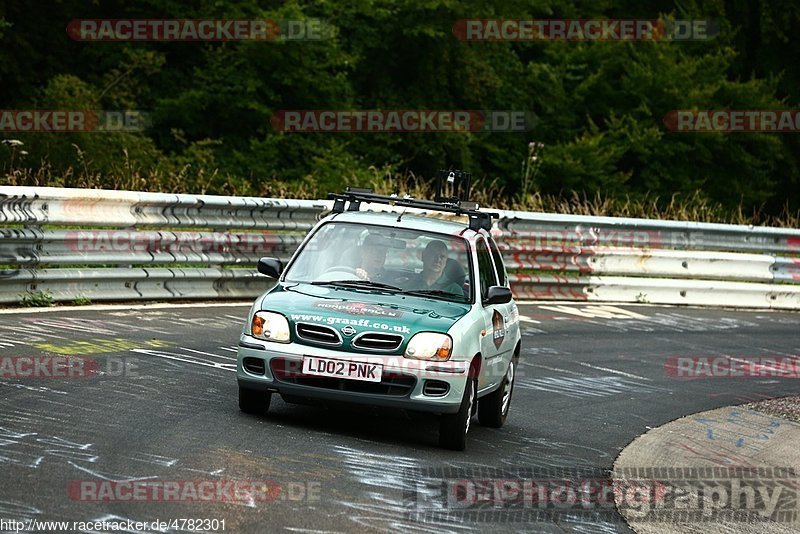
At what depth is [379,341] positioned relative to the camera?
30.2ft

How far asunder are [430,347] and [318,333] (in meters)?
0.74

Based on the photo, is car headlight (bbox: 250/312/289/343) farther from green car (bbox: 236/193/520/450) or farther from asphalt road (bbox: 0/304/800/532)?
asphalt road (bbox: 0/304/800/532)

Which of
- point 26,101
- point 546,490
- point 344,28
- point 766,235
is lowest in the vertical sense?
point 546,490

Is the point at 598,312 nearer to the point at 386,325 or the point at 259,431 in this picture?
the point at 386,325

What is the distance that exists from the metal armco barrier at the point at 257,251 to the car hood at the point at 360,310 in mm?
4901

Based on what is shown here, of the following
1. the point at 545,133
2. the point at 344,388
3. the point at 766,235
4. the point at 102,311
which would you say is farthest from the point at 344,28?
the point at 344,388

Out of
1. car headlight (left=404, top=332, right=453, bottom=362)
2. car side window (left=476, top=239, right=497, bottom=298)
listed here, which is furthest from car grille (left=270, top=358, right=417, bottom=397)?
car side window (left=476, top=239, right=497, bottom=298)

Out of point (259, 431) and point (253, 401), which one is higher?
point (253, 401)

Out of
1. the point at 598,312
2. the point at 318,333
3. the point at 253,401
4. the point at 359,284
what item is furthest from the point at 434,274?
the point at 598,312

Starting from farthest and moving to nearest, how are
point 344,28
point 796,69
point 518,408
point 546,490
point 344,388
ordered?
point 796,69 < point 344,28 < point 518,408 < point 344,388 < point 546,490

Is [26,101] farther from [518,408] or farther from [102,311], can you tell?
[518,408]

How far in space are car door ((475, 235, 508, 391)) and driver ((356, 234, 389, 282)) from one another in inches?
28.3

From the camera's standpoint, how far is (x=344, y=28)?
40.3 meters

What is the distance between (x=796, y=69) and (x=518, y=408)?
152 feet
